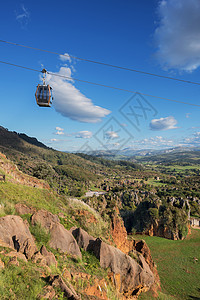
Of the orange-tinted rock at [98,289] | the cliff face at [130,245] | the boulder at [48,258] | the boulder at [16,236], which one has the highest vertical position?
the boulder at [16,236]

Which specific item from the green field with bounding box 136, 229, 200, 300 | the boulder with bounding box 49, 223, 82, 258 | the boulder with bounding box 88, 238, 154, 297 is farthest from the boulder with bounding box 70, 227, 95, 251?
the green field with bounding box 136, 229, 200, 300

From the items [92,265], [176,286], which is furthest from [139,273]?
[176,286]

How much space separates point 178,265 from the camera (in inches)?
1094

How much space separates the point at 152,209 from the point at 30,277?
1753 inches

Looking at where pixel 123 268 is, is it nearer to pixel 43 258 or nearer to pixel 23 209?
pixel 43 258

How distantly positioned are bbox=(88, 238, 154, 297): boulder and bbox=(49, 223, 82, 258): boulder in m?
1.50

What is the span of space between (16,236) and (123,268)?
26.3 feet

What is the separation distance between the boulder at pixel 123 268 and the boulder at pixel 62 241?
1.50 metres

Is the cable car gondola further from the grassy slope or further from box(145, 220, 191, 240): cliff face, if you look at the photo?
box(145, 220, 191, 240): cliff face

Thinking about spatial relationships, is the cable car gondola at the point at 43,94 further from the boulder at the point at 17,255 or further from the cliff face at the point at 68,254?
the boulder at the point at 17,255

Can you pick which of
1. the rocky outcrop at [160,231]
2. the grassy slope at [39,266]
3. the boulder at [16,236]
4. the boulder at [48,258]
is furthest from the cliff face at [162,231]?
the boulder at [16,236]

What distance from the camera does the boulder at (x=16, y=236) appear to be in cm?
718

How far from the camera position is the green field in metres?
19.8

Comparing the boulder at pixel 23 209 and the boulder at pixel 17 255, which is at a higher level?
the boulder at pixel 23 209
